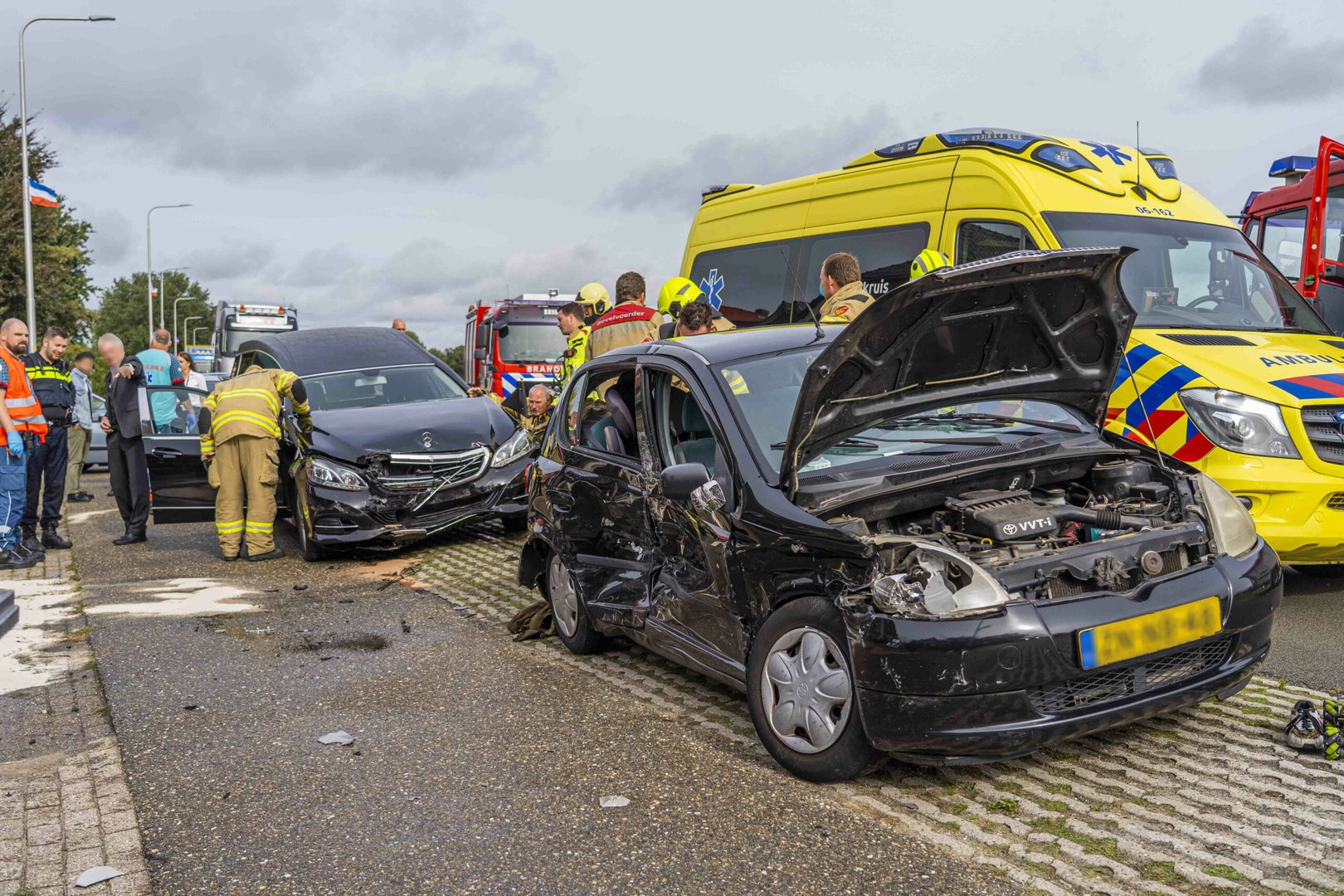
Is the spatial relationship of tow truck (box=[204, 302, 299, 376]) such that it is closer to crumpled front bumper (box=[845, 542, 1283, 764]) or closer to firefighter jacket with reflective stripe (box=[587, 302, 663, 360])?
firefighter jacket with reflective stripe (box=[587, 302, 663, 360])

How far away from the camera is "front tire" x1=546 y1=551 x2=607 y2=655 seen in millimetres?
6098

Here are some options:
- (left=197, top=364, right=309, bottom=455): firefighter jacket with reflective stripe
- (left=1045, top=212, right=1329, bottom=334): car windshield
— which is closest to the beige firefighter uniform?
(left=1045, top=212, right=1329, bottom=334): car windshield

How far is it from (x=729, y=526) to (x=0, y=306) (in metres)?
33.9

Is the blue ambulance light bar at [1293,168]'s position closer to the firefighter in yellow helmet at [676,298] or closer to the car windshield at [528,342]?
the firefighter in yellow helmet at [676,298]

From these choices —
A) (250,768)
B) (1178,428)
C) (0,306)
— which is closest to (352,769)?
(250,768)

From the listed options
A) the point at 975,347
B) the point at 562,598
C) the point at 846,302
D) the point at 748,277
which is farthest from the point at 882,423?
the point at 748,277

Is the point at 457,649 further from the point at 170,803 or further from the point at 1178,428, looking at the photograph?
the point at 1178,428

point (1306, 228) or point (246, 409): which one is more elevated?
point (1306, 228)

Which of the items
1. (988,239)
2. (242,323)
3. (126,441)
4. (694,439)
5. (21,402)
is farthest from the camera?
(242,323)

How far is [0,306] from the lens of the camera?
107 feet

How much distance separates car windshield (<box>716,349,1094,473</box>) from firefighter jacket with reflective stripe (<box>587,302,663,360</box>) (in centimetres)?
363

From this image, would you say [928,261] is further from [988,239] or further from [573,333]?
[573,333]

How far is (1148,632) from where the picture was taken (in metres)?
3.92

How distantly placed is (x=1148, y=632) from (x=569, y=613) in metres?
3.18
